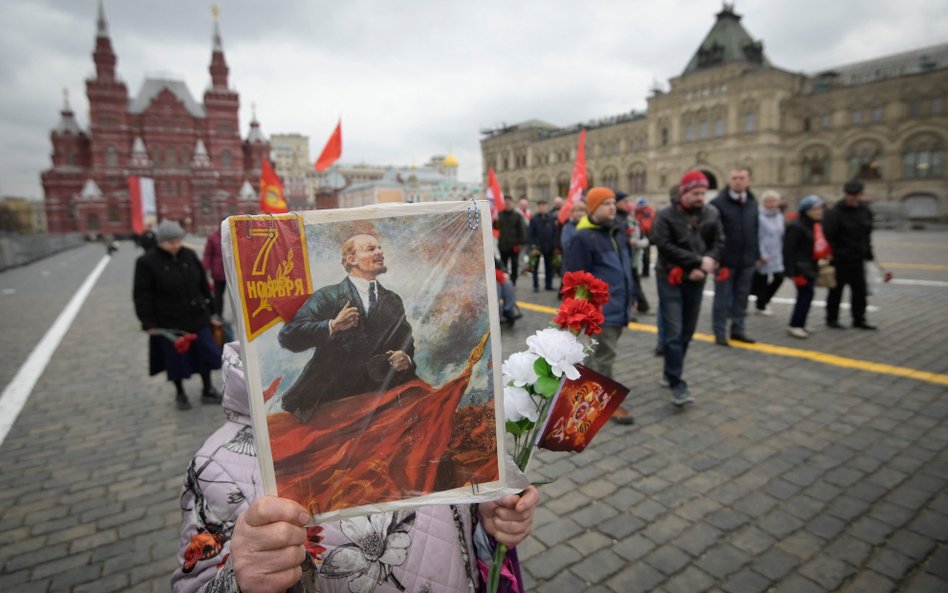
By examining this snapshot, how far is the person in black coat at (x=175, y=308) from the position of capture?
5.11 m

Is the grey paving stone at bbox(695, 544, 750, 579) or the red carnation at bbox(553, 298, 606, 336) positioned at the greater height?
the red carnation at bbox(553, 298, 606, 336)

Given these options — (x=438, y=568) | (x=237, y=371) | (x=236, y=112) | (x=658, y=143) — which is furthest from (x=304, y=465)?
(x=236, y=112)

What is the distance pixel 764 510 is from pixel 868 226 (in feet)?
18.4

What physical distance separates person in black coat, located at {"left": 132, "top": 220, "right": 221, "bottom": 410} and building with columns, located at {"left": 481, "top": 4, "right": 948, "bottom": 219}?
4133 cm

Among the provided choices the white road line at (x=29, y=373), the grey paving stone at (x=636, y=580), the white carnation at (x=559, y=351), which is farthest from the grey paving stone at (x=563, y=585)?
the white road line at (x=29, y=373)

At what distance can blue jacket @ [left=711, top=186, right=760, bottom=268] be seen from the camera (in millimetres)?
6309

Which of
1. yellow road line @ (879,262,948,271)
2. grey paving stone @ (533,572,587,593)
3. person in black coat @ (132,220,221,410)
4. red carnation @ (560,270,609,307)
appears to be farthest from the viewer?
yellow road line @ (879,262,948,271)

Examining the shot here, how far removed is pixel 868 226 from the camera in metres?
6.71

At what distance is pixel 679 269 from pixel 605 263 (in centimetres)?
72

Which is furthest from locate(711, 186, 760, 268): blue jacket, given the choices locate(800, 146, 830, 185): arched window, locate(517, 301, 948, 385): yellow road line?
locate(800, 146, 830, 185): arched window

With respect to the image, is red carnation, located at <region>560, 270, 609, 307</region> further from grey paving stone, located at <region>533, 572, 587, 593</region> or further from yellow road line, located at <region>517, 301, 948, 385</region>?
yellow road line, located at <region>517, 301, 948, 385</region>

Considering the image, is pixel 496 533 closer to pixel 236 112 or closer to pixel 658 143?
pixel 658 143

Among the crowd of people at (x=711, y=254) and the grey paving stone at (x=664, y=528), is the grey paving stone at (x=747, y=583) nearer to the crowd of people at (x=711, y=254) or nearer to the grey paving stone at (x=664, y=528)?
the grey paving stone at (x=664, y=528)

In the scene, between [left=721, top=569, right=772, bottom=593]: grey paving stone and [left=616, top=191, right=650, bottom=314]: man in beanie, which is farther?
[left=616, top=191, right=650, bottom=314]: man in beanie
